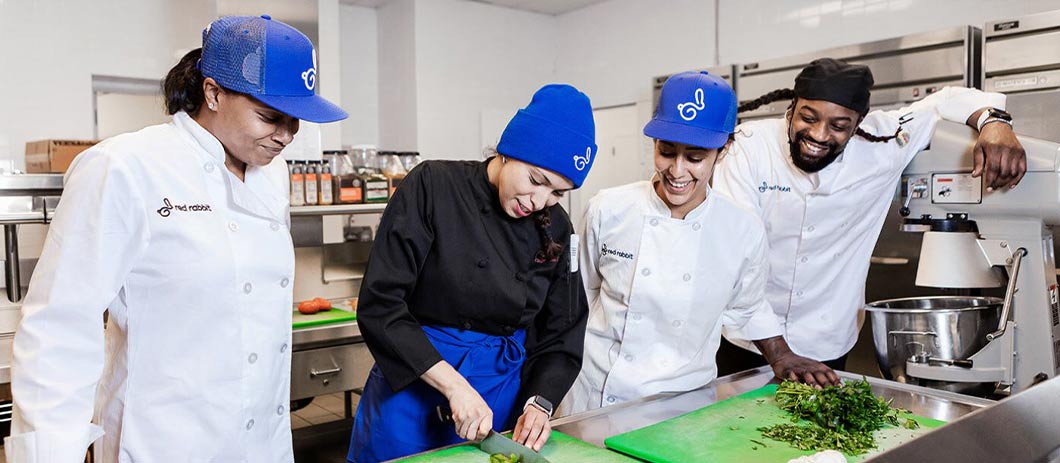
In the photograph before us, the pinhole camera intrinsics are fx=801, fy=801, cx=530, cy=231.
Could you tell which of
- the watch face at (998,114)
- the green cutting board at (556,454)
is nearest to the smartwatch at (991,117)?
the watch face at (998,114)

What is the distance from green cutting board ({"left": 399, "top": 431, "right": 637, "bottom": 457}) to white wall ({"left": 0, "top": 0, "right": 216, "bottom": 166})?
473cm

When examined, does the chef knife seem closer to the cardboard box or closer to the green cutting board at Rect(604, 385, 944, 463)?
the green cutting board at Rect(604, 385, 944, 463)

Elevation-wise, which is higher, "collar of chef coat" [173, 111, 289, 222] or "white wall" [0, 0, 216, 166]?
"white wall" [0, 0, 216, 166]

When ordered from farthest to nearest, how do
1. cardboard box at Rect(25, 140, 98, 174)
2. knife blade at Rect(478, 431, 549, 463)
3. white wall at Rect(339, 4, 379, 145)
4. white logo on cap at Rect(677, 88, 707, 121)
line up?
1. white wall at Rect(339, 4, 379, 145)
2. cardboard box at Rect(25, 140, 98, 174)
3. white logo on cap at Rect(677, 88, 707, 121)
4. knife blade at Rect(478, 431, 549, 463)

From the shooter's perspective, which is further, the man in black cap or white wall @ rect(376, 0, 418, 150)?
white wall @ rect(376, 0, 418, 150)

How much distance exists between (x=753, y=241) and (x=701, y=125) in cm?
38

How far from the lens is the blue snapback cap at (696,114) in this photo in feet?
5.68

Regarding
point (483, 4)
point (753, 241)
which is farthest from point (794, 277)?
point (483, 4)

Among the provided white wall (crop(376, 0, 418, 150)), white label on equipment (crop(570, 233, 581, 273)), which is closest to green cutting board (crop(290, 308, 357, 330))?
white label on equipment (crop(570, 233, 581, 273))

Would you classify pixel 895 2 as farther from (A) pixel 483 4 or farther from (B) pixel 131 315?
(B) pixel 131 315

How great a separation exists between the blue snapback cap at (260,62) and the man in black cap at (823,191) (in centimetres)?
129

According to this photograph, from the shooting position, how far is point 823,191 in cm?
220

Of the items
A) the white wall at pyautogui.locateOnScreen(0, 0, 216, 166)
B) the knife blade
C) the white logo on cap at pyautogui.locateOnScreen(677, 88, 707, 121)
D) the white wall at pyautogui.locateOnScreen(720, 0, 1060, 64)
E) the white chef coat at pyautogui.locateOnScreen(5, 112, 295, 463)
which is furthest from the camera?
the white wall at pyautogui.locateOnScreen(0, 0, 216, 166)

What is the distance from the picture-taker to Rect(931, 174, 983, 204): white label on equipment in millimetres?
2018
